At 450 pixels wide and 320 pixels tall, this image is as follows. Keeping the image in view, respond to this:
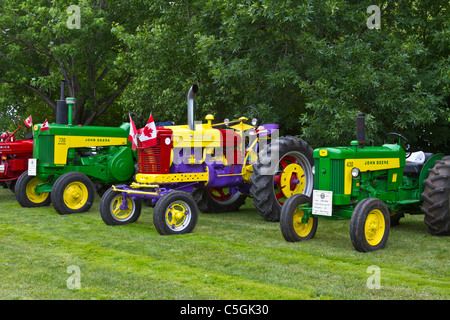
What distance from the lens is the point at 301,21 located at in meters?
9.46

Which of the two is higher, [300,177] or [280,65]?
[280,65]

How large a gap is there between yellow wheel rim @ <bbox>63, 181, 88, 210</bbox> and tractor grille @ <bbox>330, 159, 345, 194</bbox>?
4.79 meters

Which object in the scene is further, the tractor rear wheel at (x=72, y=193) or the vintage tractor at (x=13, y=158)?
the vintage tractor at (x=13, y=158)

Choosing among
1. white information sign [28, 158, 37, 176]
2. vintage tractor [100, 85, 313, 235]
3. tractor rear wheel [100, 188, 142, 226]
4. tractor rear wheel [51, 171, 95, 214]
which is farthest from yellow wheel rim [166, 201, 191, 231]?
white information sign [28, 158, 37, 176]

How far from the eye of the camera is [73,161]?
10.0 metres

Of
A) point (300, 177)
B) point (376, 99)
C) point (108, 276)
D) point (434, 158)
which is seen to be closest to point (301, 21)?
point (376, 99)

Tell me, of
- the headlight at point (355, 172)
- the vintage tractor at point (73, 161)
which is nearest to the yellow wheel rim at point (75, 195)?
the vintage tractor at point (73, 161)

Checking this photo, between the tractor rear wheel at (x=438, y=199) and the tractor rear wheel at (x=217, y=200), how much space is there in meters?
3.78

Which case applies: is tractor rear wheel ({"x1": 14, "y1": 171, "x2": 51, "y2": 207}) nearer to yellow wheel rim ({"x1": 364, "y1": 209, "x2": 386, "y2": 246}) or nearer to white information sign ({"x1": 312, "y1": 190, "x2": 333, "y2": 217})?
white information sign ({"x1": 312, "y1": 190, "x2": 333, "y2": 217})

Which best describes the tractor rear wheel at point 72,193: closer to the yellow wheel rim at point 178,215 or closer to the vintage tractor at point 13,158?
the vintage tractor at point 13,158

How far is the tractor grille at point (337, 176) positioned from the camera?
6.22 meters
